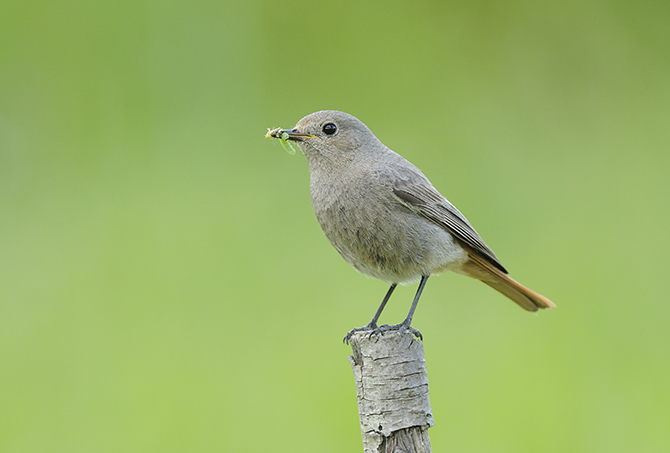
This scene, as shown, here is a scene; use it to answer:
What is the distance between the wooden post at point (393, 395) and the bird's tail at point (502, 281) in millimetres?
1253

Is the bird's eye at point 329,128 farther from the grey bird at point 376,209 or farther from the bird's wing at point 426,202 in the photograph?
the bird's wing at point 426,202

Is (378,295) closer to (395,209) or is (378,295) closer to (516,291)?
(516,291)

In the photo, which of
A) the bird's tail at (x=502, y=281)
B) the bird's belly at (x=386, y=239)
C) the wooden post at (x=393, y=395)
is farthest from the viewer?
the bird's tail at (x=502, y=281)

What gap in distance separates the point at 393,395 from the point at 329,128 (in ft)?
5.31

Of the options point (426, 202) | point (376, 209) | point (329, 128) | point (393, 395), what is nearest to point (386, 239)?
point (376, 209)

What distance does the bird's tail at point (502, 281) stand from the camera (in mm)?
3857

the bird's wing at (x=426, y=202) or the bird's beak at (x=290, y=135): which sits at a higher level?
the bird's beak at (x=290, y=135)

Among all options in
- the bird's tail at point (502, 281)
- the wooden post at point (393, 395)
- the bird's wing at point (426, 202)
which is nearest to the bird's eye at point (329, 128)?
the bird's wing at point (426, 202)

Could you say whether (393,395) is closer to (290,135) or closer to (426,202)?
(426,202)

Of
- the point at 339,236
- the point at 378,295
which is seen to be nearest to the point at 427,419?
the point at 339,236

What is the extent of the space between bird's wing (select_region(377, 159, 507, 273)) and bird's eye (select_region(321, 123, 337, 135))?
395 millimetres

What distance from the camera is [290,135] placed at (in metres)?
3.61

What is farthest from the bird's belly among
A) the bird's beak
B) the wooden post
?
the wooden post

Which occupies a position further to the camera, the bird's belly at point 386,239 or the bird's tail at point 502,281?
the bird's tail at point 502,281
